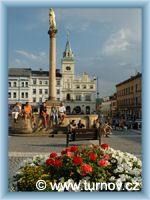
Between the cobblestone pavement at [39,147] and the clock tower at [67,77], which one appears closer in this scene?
the cobblestone pavement at [39,147]

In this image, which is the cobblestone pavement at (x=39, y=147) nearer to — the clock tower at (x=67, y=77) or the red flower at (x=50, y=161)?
the red flower at (x=50, y=161)

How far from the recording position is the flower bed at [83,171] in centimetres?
532

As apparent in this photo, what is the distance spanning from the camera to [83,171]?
5.55 metres

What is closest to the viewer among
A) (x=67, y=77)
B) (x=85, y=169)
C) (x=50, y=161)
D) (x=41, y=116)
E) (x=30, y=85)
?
(x=85, y=169)

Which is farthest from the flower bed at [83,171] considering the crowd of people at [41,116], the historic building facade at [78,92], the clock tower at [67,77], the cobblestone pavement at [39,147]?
the historic building facade at [78,92]

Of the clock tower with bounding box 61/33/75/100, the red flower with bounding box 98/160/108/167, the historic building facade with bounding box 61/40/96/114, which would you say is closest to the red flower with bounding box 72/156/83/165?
the red flower with bounding box 98/160/108/167

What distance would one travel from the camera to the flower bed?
5.32 m

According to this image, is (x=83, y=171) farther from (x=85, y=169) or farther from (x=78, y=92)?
(x=78, y=92)

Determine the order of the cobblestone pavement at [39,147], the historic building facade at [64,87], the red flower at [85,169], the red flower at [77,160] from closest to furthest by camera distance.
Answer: the red flower at [85,169] < the red flower at [77,160] < the cobblestone pavement at [39,147] < the historic building facade at [64,87]

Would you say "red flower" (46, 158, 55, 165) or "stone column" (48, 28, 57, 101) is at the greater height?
"stone column" (48, 28, 57, 101)

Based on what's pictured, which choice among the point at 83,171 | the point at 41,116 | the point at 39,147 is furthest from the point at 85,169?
the point at 41,116

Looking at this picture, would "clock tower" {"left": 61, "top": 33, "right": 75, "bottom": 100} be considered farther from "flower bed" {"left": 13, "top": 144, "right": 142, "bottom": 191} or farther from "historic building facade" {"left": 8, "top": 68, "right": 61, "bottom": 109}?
"flower bed" {"left": 13, "top": 144, "right": 142, "bottom": 191}

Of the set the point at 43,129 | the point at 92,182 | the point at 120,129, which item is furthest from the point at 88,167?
the point at 120,129
